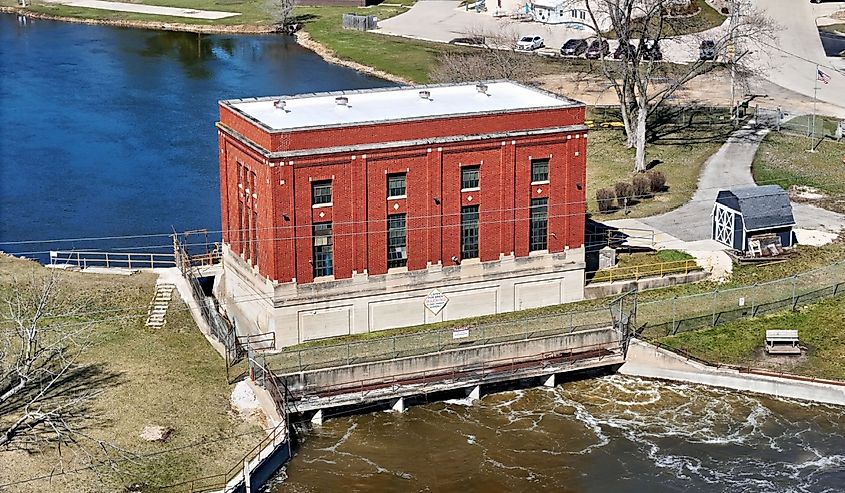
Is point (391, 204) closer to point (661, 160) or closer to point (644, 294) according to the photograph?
point (644, 294)

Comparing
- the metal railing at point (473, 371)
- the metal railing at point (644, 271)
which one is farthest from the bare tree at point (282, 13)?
the metal railing at point (473, 371)

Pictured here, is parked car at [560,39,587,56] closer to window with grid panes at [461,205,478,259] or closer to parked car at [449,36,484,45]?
parked car at [449,36,484,45]

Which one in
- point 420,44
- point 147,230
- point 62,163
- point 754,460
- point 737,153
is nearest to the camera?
point 754,460

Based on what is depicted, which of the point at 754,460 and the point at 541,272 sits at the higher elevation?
the point at 541,272

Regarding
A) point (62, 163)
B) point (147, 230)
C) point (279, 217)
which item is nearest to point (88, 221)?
point (147, 230)

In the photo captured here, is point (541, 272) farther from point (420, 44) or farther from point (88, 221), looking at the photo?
point (420, 44)

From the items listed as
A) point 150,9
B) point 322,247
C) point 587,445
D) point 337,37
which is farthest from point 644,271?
point 150,9
